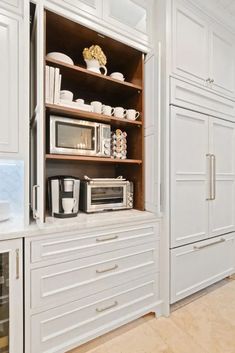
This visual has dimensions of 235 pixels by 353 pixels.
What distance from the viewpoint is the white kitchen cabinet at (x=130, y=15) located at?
1.55m

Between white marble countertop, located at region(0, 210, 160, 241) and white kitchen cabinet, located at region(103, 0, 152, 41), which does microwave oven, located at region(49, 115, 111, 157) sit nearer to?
white marble countertop, located at region(0, 210, 160, 241)

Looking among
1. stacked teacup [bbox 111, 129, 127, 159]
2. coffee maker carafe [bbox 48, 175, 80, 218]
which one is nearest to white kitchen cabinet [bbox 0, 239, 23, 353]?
coffee maker carafe [bbox 48, 175, 80, 218]

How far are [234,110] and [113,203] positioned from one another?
1.68 meters

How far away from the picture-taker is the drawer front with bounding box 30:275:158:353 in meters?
1.23

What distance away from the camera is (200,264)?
6.39 ft

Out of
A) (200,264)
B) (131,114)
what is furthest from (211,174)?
(131,114)

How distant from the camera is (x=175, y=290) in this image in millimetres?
1751

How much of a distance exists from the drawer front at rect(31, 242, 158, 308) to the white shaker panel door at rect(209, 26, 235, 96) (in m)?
1.71

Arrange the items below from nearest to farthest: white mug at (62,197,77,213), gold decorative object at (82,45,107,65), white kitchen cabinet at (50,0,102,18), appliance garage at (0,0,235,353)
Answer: appliance garage at (0,0,235,353) < white kitchen cabinet at (50,0,102,18) < white mug at (62,197,77,213) < gold decorative object at (82,45,107,65)

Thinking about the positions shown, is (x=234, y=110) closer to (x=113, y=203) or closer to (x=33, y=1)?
(x=113, y=203)

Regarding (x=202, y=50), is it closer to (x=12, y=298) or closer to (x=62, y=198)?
(x=62, y=198)

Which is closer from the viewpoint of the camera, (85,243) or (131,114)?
(85,243)

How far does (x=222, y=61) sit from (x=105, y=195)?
180 centimetres

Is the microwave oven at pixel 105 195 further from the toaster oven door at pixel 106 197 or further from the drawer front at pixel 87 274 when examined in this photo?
the drawer front at pixel 87 274
